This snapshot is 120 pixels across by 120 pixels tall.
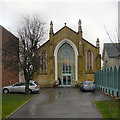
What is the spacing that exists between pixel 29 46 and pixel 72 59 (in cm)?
2083

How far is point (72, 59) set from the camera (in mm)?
43719

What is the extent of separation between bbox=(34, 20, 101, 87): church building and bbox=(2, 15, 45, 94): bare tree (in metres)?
17.6

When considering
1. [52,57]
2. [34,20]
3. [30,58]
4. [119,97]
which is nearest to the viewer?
[119,97]

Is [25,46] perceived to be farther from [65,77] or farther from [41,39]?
[65,77]

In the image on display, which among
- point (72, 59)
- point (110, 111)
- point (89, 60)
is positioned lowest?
point (110, 111)

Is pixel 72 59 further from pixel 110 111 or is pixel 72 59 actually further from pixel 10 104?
pixel 110 111

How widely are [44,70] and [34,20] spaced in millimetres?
19730

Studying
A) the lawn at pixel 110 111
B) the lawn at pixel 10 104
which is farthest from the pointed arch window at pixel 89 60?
the lawn at pixel 110 111

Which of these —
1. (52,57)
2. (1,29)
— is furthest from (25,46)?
(52,57)

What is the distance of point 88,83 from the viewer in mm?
27406

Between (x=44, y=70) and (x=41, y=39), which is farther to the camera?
(x=44, y=70)

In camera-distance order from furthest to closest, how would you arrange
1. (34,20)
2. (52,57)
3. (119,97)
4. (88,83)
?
1. (52,57)
2. (88,83)
3. (34,20)
4. (119,97)

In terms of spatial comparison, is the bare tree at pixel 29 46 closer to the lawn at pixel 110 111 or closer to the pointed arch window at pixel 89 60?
the lawn at pixel 110 111

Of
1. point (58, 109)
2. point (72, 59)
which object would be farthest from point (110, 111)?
point (72, 59)
